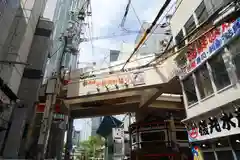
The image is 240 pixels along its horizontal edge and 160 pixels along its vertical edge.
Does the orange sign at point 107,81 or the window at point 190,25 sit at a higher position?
the window at point 190,25

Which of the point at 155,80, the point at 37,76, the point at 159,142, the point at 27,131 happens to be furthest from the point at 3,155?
the point at 159,142

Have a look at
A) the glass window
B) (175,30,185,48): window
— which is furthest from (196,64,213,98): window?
the glass window

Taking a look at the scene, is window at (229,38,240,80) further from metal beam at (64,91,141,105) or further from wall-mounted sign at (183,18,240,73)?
metal beam at (64,91,141,105)

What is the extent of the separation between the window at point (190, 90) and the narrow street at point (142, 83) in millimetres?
54

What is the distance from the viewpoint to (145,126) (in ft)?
57.3

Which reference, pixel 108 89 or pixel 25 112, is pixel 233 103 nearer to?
pixel 108 89

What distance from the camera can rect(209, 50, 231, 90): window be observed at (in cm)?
722

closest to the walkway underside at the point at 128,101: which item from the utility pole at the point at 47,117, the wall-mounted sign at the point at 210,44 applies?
the wall-mounted sign at the point at 210,44

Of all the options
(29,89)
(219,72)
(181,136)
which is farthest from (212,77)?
(29,89)

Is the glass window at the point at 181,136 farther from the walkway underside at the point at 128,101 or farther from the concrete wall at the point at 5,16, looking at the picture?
the concrete wall at the point at 5,16

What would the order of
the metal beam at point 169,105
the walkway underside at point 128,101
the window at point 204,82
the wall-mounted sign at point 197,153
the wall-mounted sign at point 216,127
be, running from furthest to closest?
the metal beam at point 169,105, the walkway underside at point 128,101, the wall-mounted sign at point 197,153, the window at point 204,82, the wall-mounted sign at point 216,127

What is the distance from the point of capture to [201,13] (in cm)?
874

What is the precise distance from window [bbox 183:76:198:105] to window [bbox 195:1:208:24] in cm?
292

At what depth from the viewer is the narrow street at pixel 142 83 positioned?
23.1 ft
